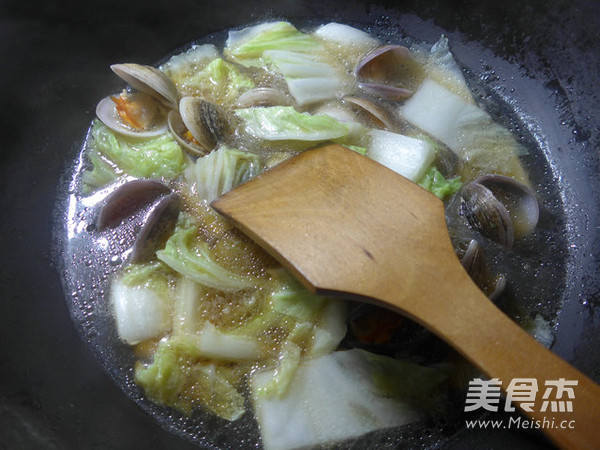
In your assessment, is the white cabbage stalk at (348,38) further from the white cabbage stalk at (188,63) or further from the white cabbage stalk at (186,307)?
the white cabbage stalk at (186,307)

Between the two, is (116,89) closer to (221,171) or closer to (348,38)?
(221,171)

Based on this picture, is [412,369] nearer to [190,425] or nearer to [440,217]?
[440,217]

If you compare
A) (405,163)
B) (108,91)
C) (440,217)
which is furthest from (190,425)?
(108,91)

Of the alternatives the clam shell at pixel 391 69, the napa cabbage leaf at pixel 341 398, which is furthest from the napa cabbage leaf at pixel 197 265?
the clam shell at pixel 391 69

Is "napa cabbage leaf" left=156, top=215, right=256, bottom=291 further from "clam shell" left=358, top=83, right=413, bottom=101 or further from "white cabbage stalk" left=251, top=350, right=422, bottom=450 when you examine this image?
"clam shell" left=358, top=83, right=413, bottom=101

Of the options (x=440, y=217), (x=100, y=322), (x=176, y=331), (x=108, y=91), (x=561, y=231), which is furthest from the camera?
(x=108, y=91)

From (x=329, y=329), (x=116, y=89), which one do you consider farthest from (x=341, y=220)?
(x=116, y=89)
